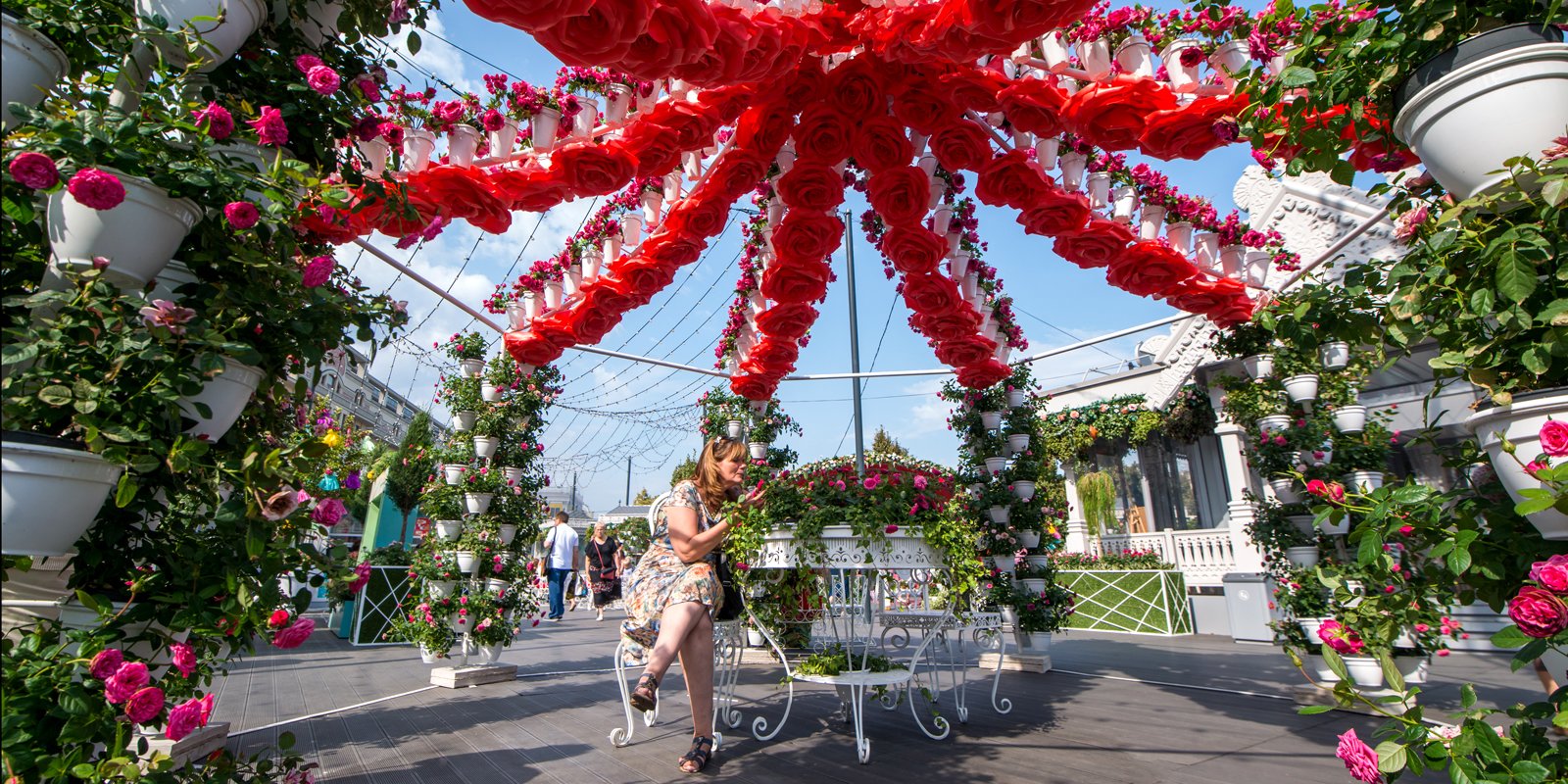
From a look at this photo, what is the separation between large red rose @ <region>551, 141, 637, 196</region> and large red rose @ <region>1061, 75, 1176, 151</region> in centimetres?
232

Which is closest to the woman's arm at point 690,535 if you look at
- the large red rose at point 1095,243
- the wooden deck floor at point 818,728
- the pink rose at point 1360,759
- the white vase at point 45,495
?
the wooden deck floor at point 818,728

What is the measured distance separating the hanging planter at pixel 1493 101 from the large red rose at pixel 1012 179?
265cm

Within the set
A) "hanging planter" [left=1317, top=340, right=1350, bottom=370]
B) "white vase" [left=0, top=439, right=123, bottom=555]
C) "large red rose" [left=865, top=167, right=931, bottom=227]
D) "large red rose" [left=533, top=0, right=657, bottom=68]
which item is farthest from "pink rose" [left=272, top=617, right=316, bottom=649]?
"hanging planter" [left=1317, top=340, right=1350, bottom=370]

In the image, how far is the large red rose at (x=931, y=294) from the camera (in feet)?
16.9

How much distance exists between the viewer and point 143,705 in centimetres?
122

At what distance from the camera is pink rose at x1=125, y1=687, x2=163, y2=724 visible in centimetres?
121

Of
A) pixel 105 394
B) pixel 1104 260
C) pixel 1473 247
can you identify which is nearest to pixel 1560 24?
pixel 1473 247

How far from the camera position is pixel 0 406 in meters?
1.15

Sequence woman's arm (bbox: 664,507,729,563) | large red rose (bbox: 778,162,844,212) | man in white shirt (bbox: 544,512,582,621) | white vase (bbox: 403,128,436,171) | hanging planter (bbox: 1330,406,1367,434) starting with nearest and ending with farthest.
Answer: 1. woman's arm (bbox: 664,507,729,563)
2. white vase (bbox: 403,128,436,171)
3. large red rose (bbox: 778,162,844,212)
4. hanging planter (bbox: 1330,406,1367,434)
5. man in white shirt (bbox: 544,512,582,621)

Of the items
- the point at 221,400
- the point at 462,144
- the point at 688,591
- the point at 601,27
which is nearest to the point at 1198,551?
the point at 688,591

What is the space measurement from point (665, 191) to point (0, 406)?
4119 mm

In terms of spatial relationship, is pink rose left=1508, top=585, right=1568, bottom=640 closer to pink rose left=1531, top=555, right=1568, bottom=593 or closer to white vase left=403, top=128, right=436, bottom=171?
pink rose left=1531, top=555, right=1568, bottom=593

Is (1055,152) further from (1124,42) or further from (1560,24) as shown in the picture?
(1560,24)

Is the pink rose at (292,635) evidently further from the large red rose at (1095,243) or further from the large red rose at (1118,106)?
the large red rose at (1095,243)
